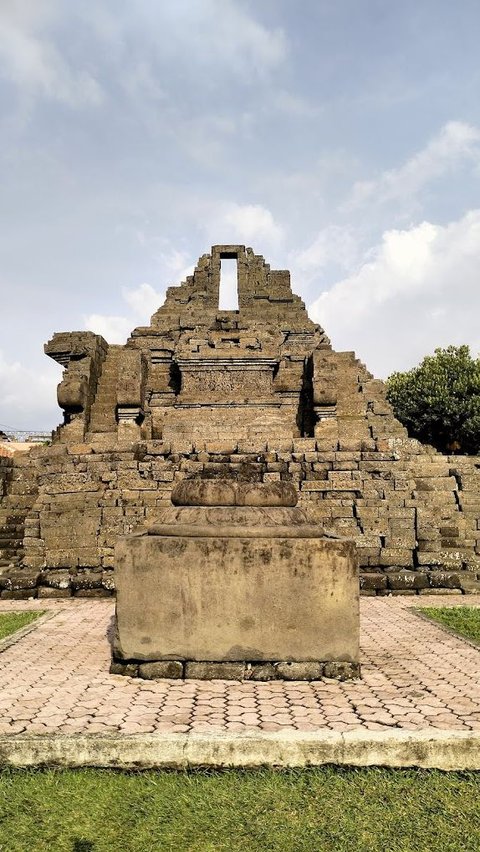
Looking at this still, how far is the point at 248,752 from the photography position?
2.94 m

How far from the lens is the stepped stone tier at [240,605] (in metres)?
4.21

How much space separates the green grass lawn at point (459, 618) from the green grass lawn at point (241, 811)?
3.53 meters

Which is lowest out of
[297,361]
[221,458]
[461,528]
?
[461,528]

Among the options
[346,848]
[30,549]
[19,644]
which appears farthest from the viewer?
[30,549]

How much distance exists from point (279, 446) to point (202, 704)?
727 centimetres

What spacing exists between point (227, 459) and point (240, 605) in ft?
21.3

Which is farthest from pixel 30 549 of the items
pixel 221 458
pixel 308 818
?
pixel 308 818

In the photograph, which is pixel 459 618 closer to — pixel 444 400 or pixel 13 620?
pixel 13 620

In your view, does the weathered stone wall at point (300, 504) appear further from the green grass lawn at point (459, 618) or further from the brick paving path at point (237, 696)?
the brick paving path at point (237, 696)

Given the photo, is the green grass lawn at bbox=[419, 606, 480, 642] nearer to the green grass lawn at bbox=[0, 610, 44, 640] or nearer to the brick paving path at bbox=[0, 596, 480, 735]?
the brick paving path at bbox=[0, 596, 480, 735]

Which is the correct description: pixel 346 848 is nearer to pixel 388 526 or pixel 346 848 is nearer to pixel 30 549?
pixel 388 526

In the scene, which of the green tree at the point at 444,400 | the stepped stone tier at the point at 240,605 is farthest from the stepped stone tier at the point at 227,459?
the green tree at the point at 444,400

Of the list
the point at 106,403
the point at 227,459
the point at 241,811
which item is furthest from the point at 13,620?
the point at 106,403

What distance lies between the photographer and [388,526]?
961cm
